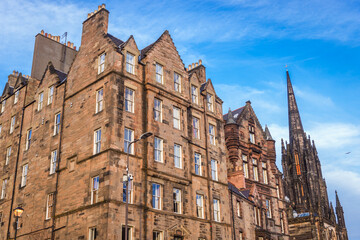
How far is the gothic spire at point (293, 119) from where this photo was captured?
468 ft

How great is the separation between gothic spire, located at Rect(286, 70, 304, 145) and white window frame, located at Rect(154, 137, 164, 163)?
4547 inches

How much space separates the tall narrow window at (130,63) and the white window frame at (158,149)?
568cm

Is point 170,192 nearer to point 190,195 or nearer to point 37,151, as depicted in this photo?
point 190,195

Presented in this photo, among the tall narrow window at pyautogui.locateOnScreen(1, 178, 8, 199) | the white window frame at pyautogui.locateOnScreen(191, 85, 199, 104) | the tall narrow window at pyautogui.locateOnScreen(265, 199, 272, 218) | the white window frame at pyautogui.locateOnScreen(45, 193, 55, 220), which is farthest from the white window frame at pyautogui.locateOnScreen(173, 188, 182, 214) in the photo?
the tall narrow window at pyautogui.locateOnScreen(265, 199, 272, 218)

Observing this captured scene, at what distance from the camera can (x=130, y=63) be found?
3288cm

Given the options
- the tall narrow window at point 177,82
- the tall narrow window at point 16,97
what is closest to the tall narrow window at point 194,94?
the tall narrow window at point 177,82

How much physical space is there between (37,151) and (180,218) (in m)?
14.2

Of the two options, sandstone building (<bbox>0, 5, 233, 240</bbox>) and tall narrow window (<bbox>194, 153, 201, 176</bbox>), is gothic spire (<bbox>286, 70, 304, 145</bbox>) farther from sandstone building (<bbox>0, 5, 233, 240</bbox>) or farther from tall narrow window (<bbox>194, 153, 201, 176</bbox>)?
tall narrow window (<bbox>194, 153, 201, 176</bbox>)

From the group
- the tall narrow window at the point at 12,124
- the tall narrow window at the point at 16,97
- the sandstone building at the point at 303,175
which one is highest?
the sandstone building at the point at 303,175

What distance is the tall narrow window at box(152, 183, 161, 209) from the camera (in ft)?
99.5

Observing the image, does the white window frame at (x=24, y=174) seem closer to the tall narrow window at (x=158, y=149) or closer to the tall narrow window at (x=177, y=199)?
the tall narrow window at (x=158, y=149)

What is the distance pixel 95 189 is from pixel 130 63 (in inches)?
406

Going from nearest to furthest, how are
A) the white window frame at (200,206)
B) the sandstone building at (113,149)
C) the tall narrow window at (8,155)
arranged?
the sandstone building at (113,149), the white window frame at (200,206), the tall narrow window at (8,155)

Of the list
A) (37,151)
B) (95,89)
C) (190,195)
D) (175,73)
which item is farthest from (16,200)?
(175,73)
